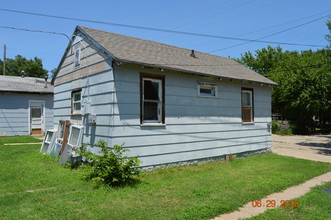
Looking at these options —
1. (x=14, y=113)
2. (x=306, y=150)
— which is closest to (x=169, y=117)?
(x=306, y=150)

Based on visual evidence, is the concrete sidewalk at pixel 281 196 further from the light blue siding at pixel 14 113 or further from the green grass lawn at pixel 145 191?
the light blue siding at pixel 14 113

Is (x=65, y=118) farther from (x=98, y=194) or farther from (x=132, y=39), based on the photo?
(x=98, y=194)

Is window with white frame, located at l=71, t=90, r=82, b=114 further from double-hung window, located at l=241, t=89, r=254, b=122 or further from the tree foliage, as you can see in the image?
the tree foliage

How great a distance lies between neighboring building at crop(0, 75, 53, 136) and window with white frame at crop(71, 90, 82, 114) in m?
9.38

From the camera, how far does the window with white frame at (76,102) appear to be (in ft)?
29.7

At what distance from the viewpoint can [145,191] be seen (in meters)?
5.60

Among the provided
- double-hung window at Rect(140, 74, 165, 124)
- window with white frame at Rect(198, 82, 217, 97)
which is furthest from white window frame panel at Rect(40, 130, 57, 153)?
window with white frame at Rect(198, 82, 217, 97)

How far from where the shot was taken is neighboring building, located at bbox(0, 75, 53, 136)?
53.9 feet

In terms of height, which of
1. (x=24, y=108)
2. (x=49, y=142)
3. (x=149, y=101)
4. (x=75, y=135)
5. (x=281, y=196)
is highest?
(x=24, y=108)

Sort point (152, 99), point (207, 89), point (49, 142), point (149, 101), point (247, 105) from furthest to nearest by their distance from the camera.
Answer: point (247, 105), point (49, 142), point (207, 89), point (152, 99), point (149, 101)

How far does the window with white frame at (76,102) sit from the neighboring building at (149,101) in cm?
4

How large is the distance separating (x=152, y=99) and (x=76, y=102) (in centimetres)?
311

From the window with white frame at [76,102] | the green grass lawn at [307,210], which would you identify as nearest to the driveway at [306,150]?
the green grass lawn at [307,210]
